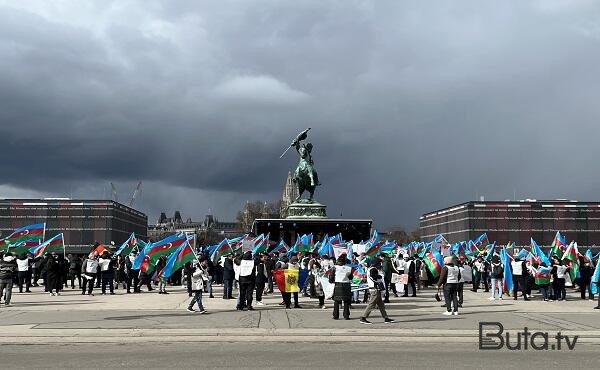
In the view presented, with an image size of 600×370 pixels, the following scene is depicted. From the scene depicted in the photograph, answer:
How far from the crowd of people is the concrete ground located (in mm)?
697

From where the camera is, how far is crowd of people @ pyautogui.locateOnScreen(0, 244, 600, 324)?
17297mm

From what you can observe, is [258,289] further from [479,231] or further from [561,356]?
[479,231]

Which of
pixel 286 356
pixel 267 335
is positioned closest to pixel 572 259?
pixel 267 335

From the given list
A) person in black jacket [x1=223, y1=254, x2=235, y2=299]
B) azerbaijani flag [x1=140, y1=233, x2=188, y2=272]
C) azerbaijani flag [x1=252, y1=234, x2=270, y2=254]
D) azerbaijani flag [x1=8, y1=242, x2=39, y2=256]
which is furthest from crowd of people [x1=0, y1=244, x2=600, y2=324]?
azerbaijani flag [x1=252, y1=234, x2=270, y2=254]

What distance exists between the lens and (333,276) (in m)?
17.0

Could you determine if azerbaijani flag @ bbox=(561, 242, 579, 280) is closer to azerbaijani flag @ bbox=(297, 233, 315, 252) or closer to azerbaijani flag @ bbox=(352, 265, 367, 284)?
azerbaijani flag @ bbox=(352, 265, 367, 284)

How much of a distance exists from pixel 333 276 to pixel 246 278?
326 centimetres

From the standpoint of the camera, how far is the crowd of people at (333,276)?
1730cm

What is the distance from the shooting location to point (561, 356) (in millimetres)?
10977

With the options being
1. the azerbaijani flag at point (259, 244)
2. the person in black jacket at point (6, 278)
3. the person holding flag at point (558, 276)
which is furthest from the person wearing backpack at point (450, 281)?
the person in black jacket at point (6, 278)

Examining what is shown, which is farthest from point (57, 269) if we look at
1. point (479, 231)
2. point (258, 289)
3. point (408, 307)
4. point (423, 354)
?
point (479, 231)

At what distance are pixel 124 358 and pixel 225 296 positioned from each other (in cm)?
1317

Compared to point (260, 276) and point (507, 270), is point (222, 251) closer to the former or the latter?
point (260, 276)

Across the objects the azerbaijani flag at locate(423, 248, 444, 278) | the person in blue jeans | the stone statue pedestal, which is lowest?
the person in blue jeans
